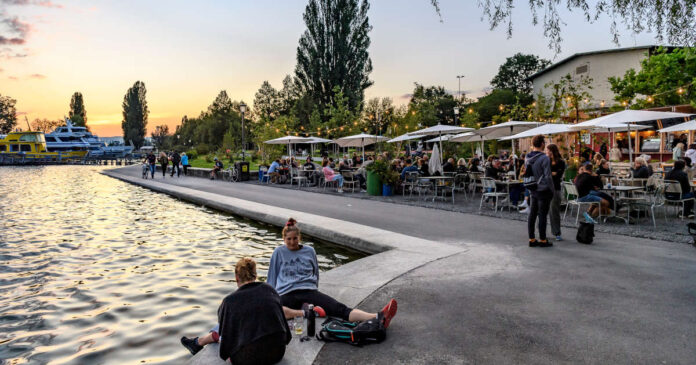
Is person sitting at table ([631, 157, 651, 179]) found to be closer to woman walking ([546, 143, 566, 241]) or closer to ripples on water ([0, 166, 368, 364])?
woman walking ([546, 143, 566, 241])

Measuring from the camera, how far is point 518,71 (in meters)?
85.3

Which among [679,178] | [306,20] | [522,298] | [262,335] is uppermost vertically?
[306,20]

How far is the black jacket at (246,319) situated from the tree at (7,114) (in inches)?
4549

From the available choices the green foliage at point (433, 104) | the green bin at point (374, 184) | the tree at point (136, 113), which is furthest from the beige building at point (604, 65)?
the tree at point (136, 113)

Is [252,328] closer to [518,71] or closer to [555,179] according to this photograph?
[555,179]

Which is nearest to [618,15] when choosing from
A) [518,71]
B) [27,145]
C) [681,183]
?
[681,183]

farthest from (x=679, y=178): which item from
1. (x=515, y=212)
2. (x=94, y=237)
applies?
(x=94, y=237)

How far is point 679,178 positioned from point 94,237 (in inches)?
543

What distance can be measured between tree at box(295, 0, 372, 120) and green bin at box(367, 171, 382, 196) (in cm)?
3291

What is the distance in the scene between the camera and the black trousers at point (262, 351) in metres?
3.26

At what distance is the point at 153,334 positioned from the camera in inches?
197

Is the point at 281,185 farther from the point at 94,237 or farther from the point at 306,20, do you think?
the point at 306,20

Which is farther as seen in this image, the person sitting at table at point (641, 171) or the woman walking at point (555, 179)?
the person sitting at table at point (641, 171)

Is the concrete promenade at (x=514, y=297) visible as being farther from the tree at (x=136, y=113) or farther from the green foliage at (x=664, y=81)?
the tree at (x=136, y=113)
